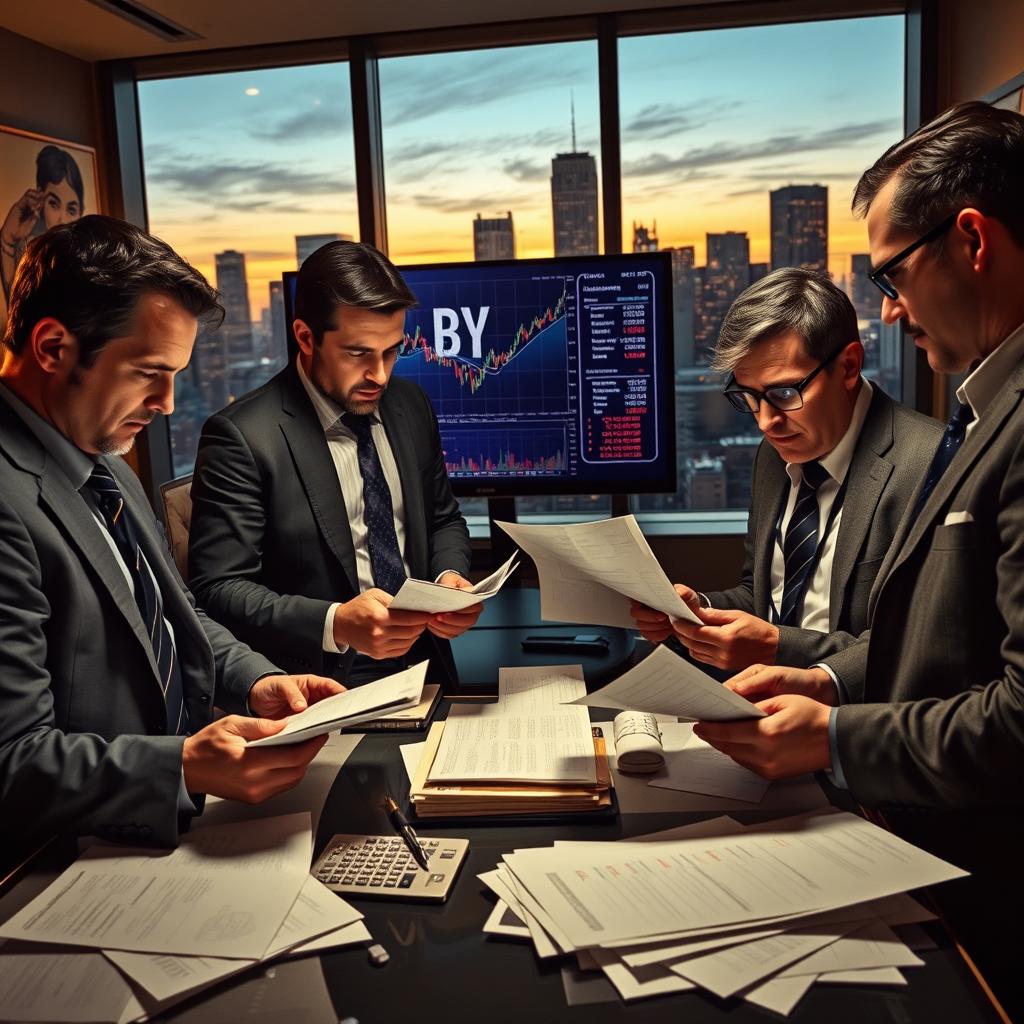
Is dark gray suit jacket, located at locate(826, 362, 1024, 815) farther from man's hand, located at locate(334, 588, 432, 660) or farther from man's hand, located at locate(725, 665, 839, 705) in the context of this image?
man's hand, located at locate(334, 588, 432, 660)

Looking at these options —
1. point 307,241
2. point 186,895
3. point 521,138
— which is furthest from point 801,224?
point 186,895

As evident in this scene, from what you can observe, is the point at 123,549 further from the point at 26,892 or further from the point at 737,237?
the point at 737,237

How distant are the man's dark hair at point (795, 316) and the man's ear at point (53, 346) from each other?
132cm

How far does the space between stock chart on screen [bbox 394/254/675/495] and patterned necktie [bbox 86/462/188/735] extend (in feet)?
5.33

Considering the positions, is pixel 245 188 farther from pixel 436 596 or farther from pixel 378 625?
pixel 436 596

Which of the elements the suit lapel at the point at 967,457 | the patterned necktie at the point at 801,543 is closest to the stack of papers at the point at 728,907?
the suit lapel at the point at 967,457

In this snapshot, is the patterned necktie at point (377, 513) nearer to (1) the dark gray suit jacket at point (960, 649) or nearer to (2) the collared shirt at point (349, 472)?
(2) the collared shirt at point (349, 472)

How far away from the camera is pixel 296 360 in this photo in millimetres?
2328

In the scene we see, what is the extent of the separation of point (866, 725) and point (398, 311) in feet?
4.89

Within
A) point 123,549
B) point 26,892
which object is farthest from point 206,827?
point 123,549

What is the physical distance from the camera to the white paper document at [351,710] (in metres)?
1.14

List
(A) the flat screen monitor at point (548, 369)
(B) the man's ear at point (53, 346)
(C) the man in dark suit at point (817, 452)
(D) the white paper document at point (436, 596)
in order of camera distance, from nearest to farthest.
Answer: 1. (B) the man's ear at point (53, 346)
2. (D) the white paper document at point (436, 596)
3. (C) the man in dark suit at point (817, 452)
4. (A) the flat screen monitor at point (548, 369)

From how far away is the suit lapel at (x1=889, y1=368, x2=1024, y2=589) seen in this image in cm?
118

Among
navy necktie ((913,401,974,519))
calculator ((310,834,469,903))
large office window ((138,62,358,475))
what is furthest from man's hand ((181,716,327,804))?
large office window ((138,62,358,475))
